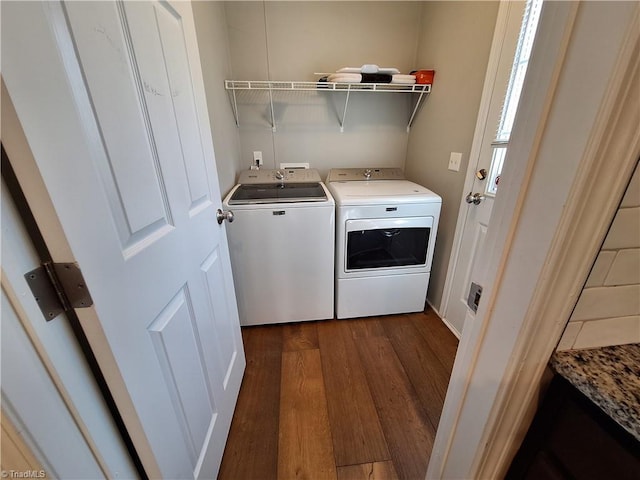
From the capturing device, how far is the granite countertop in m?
0.42

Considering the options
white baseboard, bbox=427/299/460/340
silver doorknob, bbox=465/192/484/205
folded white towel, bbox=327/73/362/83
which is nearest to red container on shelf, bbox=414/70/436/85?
folded white towel, bbox=327/73/362/83

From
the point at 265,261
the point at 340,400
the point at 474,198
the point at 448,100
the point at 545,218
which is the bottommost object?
the point at 340,400

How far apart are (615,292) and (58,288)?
3.28 ft

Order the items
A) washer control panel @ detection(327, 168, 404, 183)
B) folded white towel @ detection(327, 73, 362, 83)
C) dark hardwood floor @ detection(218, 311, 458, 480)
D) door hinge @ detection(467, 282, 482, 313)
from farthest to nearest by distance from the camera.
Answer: washer control panel @ detection(327, 168, 404, 183) < folded white towel @ detection(327, 73, 362, 83) < dark hardwood floor @ detection(218, 311, 458, 480) < door hinge @ detection(467, 282, 482, 313)

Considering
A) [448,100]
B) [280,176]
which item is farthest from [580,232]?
[280,176]

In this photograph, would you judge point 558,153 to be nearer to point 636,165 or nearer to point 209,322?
point 636,165

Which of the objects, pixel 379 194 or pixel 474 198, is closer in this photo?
pixel 474 198

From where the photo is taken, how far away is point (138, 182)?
602mm

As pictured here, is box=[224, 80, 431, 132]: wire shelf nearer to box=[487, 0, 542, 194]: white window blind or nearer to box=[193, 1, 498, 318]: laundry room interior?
box=[193, 1, 498, 318]: laundry room interior

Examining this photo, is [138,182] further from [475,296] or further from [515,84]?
[515,84]

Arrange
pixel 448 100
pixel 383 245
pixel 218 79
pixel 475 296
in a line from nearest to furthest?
pixel 475 296
pixel 218 79
pixel 448 100
pixel 383 245

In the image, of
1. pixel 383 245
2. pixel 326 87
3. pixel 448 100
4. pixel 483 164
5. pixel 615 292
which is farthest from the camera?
pixel 326 87

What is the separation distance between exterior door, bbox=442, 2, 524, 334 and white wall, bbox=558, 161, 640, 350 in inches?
25.8
